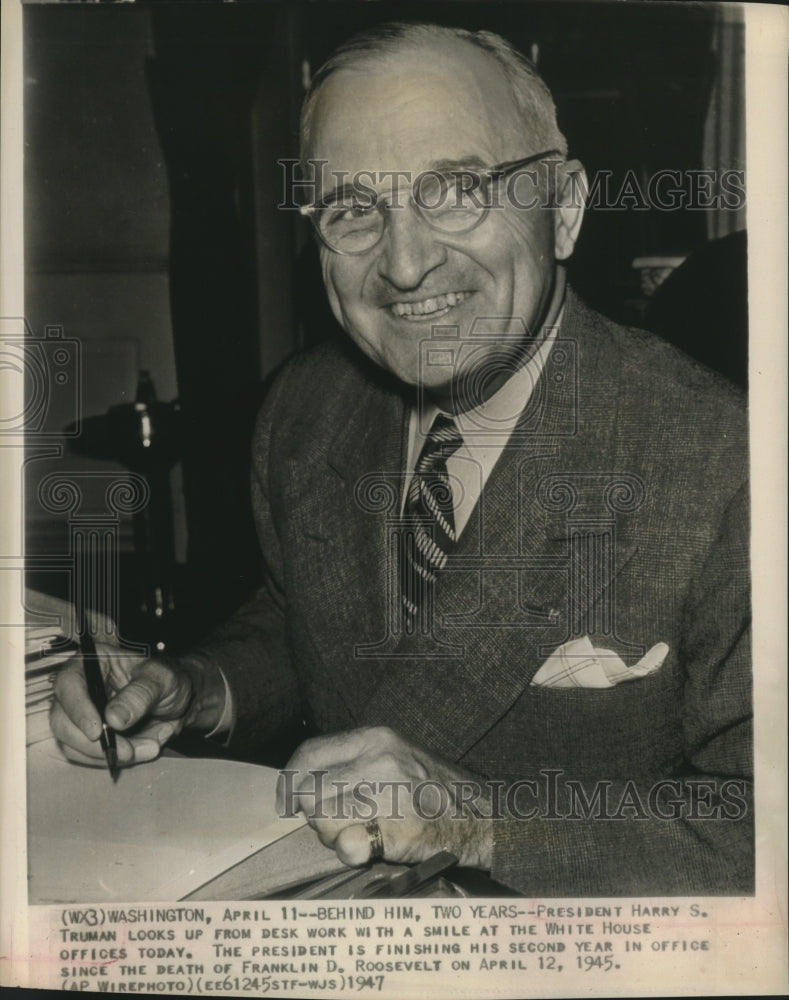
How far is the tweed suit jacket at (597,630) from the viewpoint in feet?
3.55

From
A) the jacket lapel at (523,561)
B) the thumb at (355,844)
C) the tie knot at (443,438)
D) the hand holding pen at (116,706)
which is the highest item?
the tie knot at (443,438)

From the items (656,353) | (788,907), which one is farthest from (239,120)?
(788,907)

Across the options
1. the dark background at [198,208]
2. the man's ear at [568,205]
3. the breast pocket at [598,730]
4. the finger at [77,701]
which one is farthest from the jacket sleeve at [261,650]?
the man's ear at [568,205]

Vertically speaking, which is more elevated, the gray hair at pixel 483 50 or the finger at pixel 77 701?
the gray hair at pixel 483 50

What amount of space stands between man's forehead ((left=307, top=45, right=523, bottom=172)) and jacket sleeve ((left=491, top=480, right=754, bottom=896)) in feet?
1.58

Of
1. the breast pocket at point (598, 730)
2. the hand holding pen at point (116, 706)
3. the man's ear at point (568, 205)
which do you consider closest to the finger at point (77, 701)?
the hand holding pen at point (116, 706)

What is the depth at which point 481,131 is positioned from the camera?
1.04 m

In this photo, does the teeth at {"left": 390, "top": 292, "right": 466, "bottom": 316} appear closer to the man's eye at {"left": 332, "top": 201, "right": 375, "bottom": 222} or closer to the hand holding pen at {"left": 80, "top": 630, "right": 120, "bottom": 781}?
the man's eye at {"left": 332, "top": 201, "right": 375, "bottom": 222}

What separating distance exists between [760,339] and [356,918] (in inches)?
30.9

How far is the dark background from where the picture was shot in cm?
112

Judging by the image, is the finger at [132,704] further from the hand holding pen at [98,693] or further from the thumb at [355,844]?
the thumb at [355,844]

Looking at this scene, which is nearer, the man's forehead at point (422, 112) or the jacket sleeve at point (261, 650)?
the man's forehead at point (422, 112)

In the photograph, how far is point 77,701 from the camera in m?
1.12

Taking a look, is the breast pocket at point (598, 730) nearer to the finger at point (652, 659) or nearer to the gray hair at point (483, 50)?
the finger at point (652, 659)
